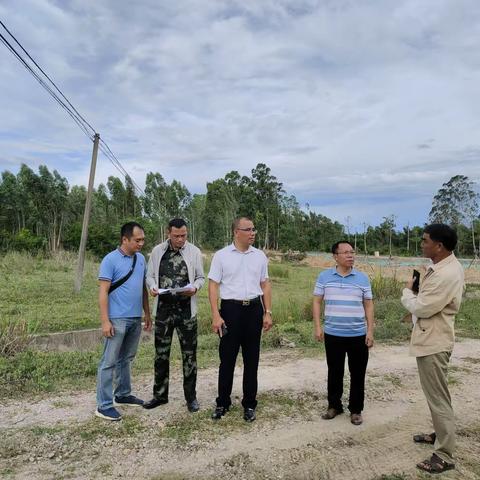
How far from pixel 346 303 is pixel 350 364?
0.53 m

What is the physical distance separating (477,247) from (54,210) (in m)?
37.9

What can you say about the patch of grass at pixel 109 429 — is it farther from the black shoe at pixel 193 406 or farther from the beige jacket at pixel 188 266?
the beige jacket at pixel 188 266

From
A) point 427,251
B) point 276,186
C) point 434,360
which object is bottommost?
point 434,360

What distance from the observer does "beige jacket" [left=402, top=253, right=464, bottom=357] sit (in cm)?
300

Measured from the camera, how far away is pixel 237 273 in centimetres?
382

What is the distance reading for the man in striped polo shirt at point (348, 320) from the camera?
146 inches

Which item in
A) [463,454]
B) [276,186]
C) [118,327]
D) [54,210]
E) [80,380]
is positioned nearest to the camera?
[463,454]

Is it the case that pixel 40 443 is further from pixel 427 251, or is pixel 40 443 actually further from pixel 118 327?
pixel 427 251

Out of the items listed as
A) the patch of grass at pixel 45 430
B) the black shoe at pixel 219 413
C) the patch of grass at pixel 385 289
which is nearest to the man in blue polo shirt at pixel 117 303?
the patch of grass at pixel 45 430

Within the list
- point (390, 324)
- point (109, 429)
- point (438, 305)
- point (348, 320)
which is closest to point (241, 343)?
point (348, 320)

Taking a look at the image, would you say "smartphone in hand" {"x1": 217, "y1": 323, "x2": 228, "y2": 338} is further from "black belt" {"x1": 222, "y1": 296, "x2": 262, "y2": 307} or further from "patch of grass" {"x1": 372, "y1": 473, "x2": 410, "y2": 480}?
"patch of grass" {"x1": 372, "y1": 473, "x2": 410, "y2": 480}

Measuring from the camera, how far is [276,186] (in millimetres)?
52719

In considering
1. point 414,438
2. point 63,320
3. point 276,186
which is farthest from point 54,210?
point 414,438

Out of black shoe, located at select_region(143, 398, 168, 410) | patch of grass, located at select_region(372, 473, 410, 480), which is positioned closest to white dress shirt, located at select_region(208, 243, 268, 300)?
black shoe, located at select_region(143, 398, 168, 410)
